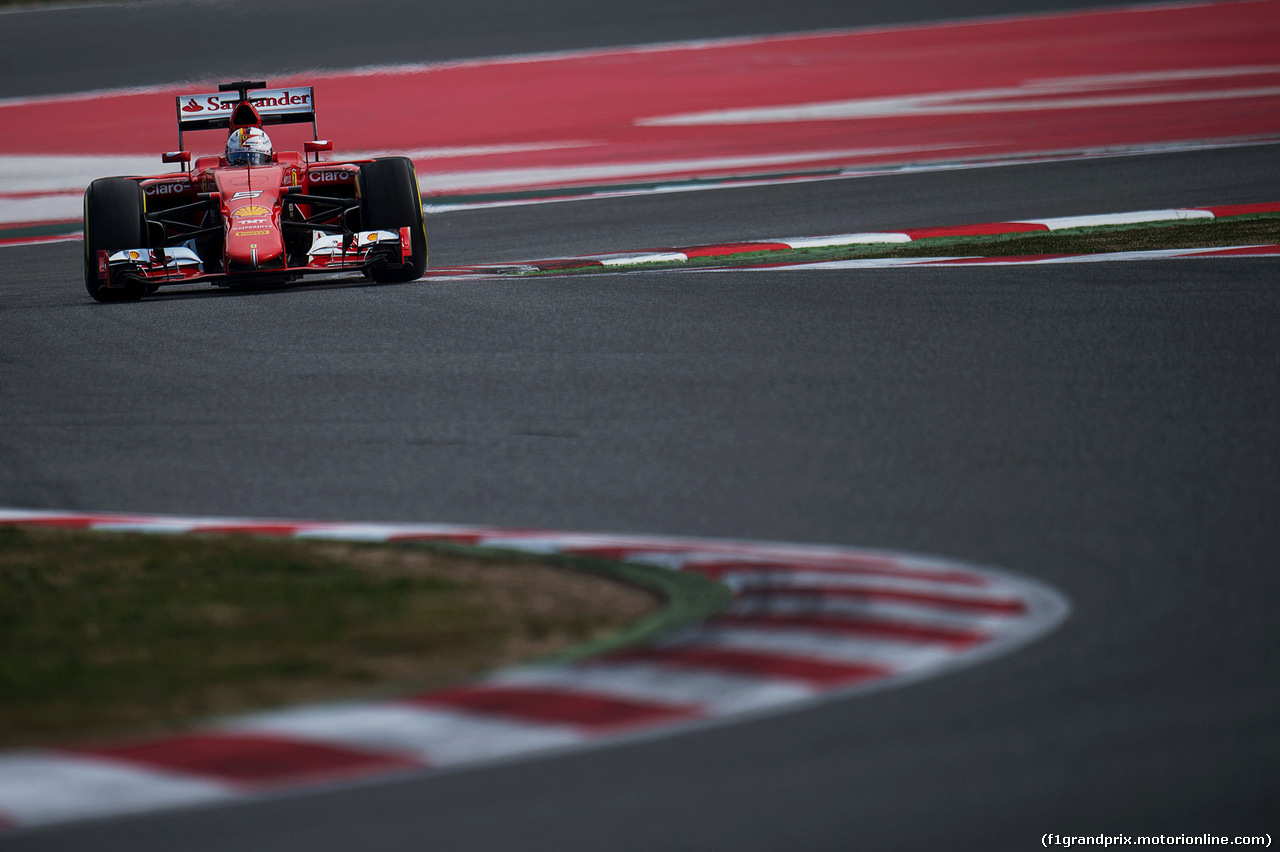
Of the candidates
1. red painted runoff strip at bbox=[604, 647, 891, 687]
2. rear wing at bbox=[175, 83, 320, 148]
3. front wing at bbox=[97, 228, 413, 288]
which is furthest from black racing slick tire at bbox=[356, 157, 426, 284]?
red painted runoff strip at bbox=[604, 647, 891, 687]

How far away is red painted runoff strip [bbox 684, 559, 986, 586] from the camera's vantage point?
3.84 meters

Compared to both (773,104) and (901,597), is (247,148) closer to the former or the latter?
(901,597)

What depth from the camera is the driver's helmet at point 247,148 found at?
10469 millimetres

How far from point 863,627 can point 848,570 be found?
1.46 feet

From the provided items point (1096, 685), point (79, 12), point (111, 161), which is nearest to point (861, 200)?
point (111, 161)

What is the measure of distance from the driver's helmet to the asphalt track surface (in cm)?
95

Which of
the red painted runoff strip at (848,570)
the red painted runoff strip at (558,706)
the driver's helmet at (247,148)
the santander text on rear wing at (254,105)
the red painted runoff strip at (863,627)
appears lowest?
the red painted runoff strip at (558,706)

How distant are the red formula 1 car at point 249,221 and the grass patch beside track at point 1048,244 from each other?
1103 millimetres

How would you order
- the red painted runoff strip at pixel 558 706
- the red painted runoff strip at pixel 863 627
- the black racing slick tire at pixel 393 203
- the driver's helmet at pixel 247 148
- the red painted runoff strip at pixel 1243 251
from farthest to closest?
the driver's helmet at pixel 247 148
the black racing slick tire at pixel 393 203
the red painted runoff strip at pixel 1243 251
the red painted runoff strip at pixel 863 627
the red painted runoff strip at pixel 558 706

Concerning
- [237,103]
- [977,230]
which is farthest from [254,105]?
[977,230]

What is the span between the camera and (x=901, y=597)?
3.71 meters

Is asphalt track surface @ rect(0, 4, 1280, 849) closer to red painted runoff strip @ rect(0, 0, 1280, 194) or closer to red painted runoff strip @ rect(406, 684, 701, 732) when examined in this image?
red painted runoff strip @ rect(406, 684, 701, 732)

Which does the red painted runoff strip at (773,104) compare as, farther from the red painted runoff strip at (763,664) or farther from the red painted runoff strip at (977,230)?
the red painted runoff strip at (763,664)

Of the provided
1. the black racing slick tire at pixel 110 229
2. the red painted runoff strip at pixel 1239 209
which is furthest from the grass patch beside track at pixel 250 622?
the red painted runoff strip at pixel 1239 209
